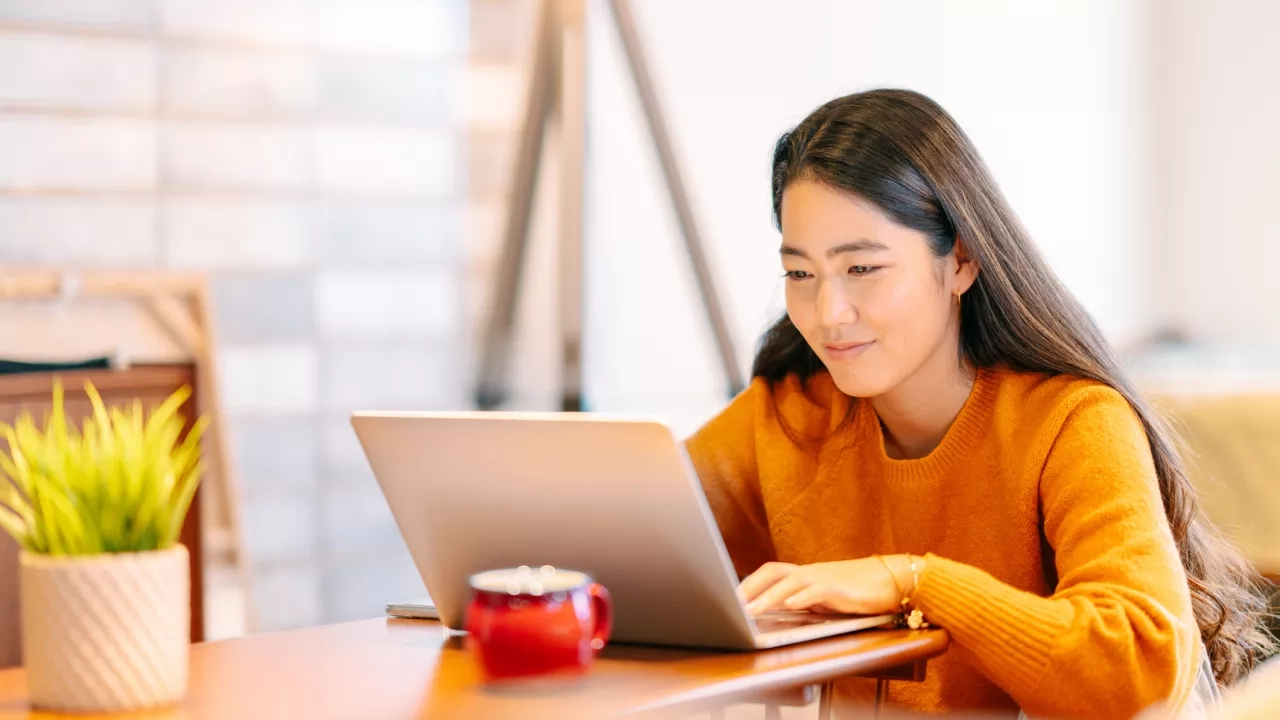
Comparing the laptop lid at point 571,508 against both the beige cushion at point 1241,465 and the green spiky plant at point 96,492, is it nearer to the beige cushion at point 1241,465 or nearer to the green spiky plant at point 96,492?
the green spiky plant at point 96,492

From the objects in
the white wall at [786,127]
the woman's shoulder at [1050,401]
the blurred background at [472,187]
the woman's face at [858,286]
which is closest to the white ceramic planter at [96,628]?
the woman's face at [858,286]

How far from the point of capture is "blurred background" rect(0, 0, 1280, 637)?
269cm

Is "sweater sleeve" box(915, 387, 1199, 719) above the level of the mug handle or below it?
below

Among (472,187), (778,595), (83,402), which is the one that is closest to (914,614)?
(778,595)

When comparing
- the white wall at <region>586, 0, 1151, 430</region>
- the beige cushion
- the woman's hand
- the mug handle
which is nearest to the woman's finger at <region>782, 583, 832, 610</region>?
the woman's hand

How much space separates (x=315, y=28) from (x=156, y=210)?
504 mm

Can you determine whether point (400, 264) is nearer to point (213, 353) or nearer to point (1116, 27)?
point (213, 353)

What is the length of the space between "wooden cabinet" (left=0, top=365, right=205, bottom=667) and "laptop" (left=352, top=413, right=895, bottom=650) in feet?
3.49

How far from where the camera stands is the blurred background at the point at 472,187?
269 centimetres

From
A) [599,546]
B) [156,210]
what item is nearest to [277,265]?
[156,210]

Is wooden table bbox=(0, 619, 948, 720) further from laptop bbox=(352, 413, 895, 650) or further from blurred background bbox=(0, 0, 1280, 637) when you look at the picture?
blurred background bbox=(0, 0, 1280, 637)

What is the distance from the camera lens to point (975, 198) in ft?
5.00

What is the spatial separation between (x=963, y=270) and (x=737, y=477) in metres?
0.35

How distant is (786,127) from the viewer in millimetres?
3605
